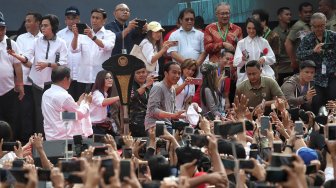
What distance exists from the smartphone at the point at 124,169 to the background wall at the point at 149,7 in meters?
10.8

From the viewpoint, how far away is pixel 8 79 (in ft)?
55.7

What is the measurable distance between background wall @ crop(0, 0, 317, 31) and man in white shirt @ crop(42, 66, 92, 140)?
15.5 feet

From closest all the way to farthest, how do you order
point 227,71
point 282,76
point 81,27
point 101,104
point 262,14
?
point 101,104, point 81,27, point 227,71, point 262,14, point 282,76

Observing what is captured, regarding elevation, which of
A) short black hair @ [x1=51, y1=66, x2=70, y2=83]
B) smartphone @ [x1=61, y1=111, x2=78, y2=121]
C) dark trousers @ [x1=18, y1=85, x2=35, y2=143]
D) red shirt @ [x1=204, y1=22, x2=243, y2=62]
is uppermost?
red shirt @ [x1=204, y1=22, x2=243, y2=62]

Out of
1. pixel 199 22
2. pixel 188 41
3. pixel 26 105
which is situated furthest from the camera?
pixel 199 22

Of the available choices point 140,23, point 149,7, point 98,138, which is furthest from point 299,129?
point 149,7

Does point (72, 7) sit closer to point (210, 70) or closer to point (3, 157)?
point (210, 70)

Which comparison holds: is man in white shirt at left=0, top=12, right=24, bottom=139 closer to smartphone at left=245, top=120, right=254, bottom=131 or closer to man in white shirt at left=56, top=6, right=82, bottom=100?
man in white shirt at left=56, top=6, right=82, bottom=100

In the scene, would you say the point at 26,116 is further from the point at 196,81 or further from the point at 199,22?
the point at 199,22

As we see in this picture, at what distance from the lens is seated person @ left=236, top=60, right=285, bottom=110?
16688 mm

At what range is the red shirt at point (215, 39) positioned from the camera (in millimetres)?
17828

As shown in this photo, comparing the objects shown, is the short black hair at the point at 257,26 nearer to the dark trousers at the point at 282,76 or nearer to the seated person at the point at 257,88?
the seated person at the point at 257,88

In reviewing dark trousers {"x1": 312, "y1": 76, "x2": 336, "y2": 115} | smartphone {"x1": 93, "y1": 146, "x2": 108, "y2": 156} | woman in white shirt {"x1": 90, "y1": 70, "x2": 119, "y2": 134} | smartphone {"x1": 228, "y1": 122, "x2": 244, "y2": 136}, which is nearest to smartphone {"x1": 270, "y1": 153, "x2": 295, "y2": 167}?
smartphone {"x1": 228, "y1": 122, "x2": 244, "y2": 136}

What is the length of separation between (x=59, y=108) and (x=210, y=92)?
2810 millimetres
